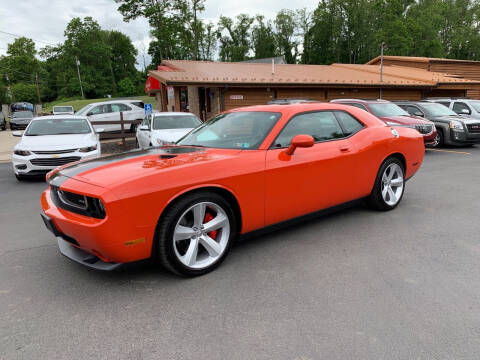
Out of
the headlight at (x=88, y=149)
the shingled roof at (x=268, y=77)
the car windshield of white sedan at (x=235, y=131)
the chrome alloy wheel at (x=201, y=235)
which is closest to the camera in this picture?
the chrome alloy wheel at (x=201, y=235)

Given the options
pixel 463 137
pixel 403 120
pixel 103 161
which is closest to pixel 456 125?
pixel 463 137

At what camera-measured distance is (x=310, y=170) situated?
3602mm

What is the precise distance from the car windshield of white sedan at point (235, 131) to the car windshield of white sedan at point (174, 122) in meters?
5.75

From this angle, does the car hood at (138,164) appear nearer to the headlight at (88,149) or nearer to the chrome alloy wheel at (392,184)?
the chrome alloy wheel at (392,184)

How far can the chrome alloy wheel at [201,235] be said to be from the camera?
289 centimetres

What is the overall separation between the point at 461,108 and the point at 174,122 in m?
11.1

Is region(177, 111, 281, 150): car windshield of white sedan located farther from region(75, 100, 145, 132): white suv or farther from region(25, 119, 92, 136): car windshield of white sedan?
region(75, 100, 145, 132): white suv

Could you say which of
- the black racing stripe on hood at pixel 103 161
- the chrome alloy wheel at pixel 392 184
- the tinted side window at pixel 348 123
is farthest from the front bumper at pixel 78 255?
the chrome alloy wheel at pixel 392 184

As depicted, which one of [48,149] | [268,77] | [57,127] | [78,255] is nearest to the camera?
[78,255]

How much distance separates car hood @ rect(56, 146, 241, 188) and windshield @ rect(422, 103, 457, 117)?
11213mm

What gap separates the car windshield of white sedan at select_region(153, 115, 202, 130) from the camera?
9.90 meters

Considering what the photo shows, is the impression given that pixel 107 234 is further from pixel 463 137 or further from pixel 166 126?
pixel 463 137

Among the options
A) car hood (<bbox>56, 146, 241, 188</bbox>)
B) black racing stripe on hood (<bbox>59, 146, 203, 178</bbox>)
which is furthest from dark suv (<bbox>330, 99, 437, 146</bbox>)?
car hood (<bbox>56, 146, 241, 188</bbox>)

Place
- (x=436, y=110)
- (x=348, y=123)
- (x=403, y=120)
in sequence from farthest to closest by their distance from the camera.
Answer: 1. (x=436, y=110)
2. (x=403, y=120)
3. (x=348, y=123)
